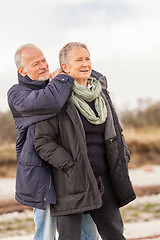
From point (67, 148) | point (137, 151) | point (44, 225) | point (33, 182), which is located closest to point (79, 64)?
point (67, 148)

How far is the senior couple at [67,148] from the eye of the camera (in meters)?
2.11

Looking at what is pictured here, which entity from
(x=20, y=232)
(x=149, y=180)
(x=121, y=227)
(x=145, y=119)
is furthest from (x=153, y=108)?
(x=121, y=227)

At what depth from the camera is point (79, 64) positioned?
2.17m

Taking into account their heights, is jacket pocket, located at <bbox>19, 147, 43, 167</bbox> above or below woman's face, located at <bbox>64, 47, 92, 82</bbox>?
below

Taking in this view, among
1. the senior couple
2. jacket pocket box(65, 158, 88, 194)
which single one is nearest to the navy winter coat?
the senior couple

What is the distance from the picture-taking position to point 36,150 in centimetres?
212

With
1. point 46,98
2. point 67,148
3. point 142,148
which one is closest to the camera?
point 46,98

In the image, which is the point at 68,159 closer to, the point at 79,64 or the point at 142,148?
the point at 79,64

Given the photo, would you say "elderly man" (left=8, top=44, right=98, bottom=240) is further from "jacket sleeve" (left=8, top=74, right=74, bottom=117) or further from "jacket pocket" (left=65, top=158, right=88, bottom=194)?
"jacket pocket" (left=65, top=158, right=88, bottom=194)

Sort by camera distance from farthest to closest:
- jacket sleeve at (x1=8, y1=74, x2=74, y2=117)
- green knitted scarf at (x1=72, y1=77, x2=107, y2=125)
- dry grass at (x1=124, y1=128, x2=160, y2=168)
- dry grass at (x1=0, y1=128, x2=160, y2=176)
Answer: dry grass at (x1=124, y1=128, x2=160, y2=168), dry grass at (x1=0, y1=128, x2=160, y2=176), green knitted scarf at (x1=72, y1=77, x2=107, y2=125), jacket sleeve at (x1=8, y1=74, x2=74, y2=117)

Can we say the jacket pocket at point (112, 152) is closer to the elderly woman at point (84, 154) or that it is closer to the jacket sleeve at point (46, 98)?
the elderly woman at point (84, 154)

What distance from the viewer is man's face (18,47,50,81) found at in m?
2.21

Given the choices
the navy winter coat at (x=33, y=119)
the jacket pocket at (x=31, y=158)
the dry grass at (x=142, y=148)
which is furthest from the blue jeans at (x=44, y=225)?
the dry grass at (x=142, y=148)

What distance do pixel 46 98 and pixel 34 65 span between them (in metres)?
0.27
